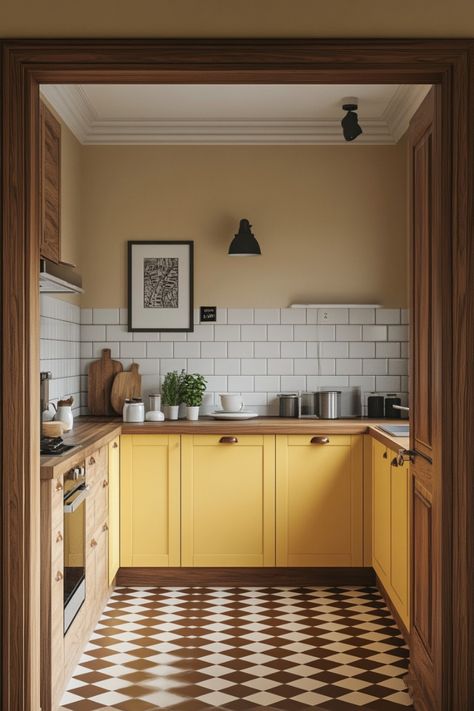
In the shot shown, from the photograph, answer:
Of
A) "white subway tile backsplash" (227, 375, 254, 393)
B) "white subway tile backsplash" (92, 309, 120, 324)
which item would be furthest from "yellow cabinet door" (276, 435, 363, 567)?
"white subway tile backsplash" (92, 309, 120, 324)

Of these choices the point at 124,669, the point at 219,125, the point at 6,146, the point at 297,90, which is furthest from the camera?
the point at 219,125

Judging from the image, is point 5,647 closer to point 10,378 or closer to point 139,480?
point 10,378

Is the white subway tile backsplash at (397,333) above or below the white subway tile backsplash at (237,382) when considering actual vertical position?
above

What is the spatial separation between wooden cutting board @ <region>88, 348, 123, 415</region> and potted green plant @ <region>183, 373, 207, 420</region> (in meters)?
0.50

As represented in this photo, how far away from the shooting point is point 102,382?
5656mm

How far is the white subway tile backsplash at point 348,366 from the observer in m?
5.71

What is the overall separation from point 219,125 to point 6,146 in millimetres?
3166

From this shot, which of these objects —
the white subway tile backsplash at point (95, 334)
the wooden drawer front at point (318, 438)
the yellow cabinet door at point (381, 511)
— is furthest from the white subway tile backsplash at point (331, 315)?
the white subway tile backsplash at point (95, 334)

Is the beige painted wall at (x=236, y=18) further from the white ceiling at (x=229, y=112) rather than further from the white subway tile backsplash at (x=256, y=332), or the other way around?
the white subway tile backsplash at (x=256, y=332)

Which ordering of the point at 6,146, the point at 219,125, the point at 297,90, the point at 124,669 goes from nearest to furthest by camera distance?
the point at 6,146 < the point at 124,669 < the point at 297,90 < the point at 219,125

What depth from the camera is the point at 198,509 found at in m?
5.08

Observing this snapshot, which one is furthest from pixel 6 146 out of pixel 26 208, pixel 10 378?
pixel 10 378

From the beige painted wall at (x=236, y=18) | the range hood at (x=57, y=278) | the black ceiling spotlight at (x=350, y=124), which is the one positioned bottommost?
the range hood at (x=57, y=278)

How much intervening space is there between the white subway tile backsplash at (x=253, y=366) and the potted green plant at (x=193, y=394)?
13.1 inches
